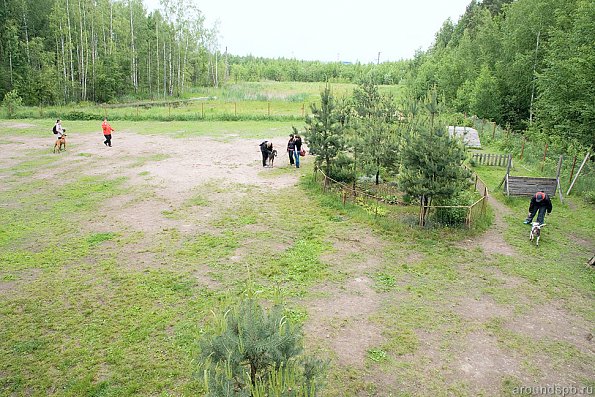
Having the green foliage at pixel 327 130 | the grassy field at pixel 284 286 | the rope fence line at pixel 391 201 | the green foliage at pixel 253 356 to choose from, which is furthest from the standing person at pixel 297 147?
the green foliage at pixel 253 356

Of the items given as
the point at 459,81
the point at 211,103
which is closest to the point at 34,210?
the point at 211,103

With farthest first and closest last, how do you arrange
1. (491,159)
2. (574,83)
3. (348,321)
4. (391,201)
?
(491,159), (574,83), (391,201), (348,321)

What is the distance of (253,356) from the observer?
12.9ft

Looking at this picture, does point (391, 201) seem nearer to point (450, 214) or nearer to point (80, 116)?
point (450, 214)

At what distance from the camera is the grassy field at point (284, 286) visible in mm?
6973

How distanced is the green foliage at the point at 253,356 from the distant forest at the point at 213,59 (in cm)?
1093

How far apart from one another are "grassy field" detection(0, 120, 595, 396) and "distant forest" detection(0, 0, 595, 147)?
545cm

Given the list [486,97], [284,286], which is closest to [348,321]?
[284,286]

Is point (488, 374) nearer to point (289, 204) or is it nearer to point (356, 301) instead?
point (356, 301)

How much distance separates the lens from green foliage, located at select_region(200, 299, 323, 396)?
12.2 ft

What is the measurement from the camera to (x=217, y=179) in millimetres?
18656

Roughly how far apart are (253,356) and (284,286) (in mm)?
5781

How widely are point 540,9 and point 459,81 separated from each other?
15.4 m

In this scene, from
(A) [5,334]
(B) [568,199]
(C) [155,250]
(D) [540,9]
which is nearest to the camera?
(A) [5,334]
